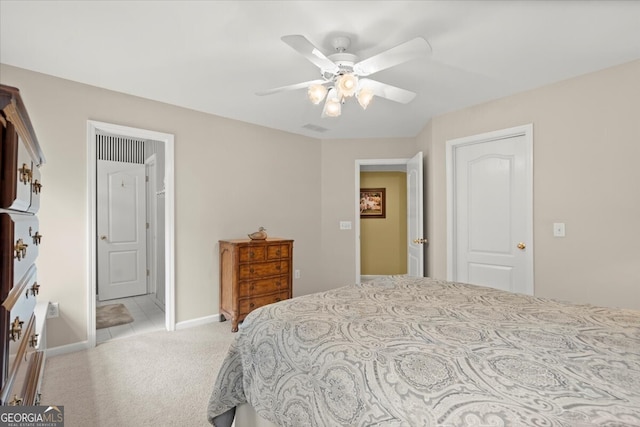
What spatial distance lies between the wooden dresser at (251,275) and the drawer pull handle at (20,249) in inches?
89.0

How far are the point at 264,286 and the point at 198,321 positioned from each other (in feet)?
2.66

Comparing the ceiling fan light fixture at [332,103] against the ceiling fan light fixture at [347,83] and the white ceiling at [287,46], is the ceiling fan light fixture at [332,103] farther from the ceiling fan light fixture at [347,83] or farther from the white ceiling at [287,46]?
the white ceiling at [287,46]

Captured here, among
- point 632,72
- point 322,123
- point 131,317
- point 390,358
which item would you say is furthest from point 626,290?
point 131,317

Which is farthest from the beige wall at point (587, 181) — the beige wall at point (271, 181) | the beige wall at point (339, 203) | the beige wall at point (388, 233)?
the beige wall at point (388, 233)

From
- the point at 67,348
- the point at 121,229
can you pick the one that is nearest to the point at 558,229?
the point at 67,348

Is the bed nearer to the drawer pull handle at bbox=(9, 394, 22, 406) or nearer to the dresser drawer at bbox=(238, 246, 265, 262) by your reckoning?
the drawer pull handle at bbox=(9, 394, 22, 406)

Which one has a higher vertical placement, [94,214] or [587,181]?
[587,181]

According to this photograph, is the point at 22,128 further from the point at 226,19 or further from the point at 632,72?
the point at 632,72

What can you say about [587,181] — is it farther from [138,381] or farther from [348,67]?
[138,381]

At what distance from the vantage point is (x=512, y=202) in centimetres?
319

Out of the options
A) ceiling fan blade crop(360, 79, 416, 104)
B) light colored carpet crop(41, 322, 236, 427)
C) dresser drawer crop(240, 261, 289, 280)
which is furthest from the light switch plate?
light colored carpet crop(41, 322, 236, 427)

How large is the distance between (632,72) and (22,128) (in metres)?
3.64

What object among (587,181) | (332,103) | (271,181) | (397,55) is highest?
(397,55)

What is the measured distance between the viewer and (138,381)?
234cm
